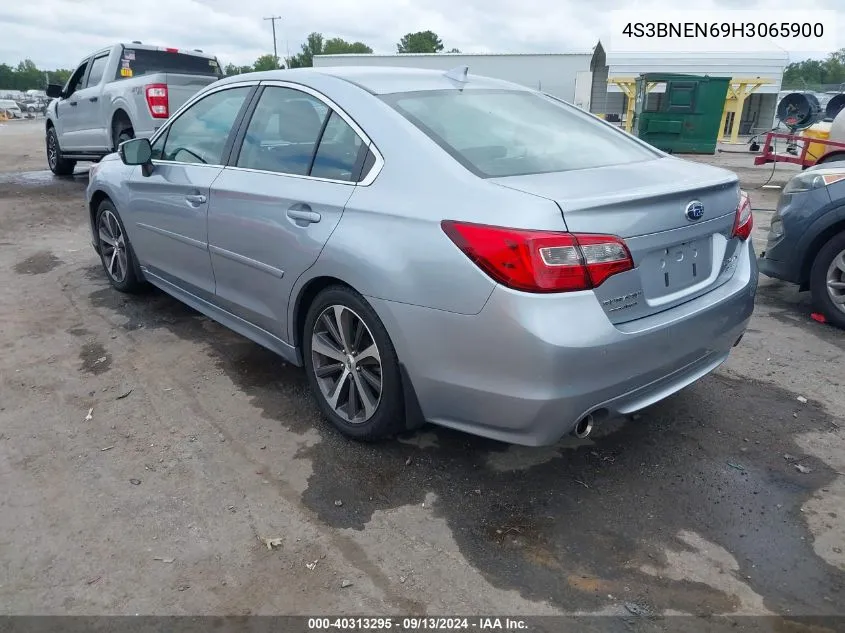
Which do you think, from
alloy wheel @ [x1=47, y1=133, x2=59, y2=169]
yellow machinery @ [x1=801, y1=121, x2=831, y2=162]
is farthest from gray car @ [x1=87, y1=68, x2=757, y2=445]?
alloy wheel @ [x1=47, y1=133, x2=59, y2=169]

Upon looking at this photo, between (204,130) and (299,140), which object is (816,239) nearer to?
(299,140)

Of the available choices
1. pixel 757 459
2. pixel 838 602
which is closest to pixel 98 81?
pixel 757 459

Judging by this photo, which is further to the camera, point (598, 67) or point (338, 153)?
point (598, 67)

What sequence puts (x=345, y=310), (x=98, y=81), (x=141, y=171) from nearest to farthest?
(x=345, y=310) → (x=141, y=171) → (x=98, y=81)

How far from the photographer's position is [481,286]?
236 cm

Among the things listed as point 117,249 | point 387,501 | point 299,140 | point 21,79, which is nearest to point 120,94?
point 117,249

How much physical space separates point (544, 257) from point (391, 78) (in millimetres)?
Answer: 1552

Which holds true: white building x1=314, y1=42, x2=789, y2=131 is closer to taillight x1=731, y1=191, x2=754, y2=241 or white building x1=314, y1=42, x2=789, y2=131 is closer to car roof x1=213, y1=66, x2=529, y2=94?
car roof x1=213, y1=66, x2=529, y2=94

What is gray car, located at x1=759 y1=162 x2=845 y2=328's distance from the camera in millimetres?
4562

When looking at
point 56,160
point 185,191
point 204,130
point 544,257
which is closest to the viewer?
point 544,257

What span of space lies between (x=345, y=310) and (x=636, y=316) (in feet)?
4.06

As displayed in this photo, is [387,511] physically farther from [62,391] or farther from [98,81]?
[98,81]

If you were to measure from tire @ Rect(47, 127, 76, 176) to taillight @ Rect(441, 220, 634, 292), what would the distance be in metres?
11.7

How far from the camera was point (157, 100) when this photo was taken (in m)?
8.70
